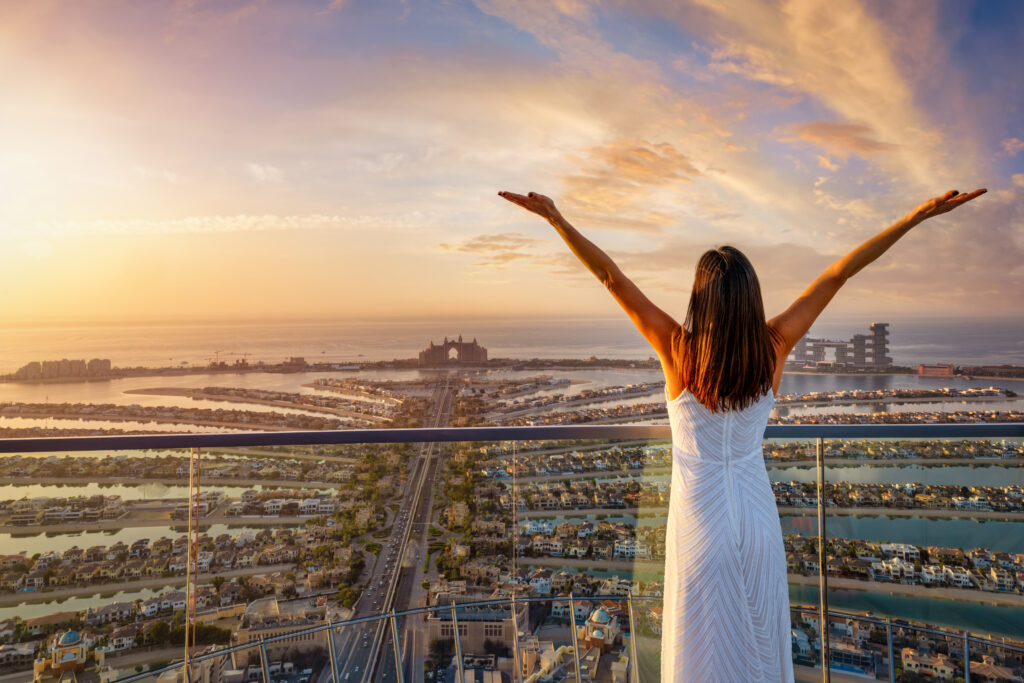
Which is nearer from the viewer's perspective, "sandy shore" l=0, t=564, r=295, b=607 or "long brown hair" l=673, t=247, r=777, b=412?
"long brown hair" l=673, t=247, r=777, b=412

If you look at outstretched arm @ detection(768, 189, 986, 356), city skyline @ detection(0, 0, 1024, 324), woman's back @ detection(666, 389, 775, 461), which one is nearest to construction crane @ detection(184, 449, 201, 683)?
woman's back @ detection(666, 389, 775, 461)

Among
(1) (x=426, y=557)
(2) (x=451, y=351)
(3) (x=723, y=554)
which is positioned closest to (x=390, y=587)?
(1) (x=426, y=557)

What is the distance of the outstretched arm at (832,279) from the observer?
4.77 feet

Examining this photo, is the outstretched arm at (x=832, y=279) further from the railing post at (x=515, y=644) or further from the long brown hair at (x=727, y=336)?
the railing post at (x=515, y=644)

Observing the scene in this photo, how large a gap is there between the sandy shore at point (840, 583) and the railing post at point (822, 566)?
30 mm

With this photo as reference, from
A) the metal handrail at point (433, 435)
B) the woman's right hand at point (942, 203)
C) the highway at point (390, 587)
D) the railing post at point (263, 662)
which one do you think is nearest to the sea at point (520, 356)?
the metal handrail at point (433, 435)

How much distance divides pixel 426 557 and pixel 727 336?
152 cm

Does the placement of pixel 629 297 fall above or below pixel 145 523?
above

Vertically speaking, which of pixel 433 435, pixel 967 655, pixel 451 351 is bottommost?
pixel 967 655

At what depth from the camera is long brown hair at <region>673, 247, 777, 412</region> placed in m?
1.31

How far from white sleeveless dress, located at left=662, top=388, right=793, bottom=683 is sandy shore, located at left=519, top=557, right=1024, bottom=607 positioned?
0.67m

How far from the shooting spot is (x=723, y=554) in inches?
55.7

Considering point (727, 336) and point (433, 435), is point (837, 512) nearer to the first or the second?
point (727, 336)

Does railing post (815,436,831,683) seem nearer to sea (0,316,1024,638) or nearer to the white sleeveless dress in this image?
sea (0,316,1024,638)
